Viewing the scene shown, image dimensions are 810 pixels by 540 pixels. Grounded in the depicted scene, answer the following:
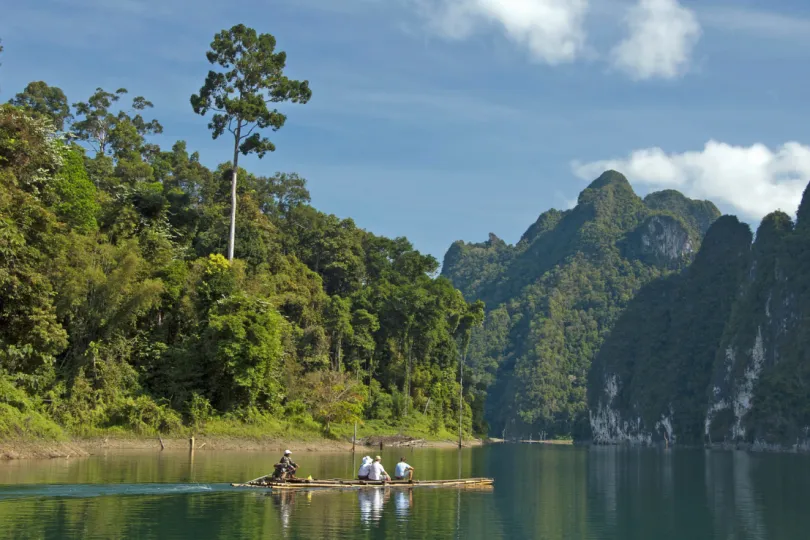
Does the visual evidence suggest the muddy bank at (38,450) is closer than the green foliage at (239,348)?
Yes

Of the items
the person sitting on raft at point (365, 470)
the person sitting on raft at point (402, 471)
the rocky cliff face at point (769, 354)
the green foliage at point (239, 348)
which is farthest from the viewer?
the rocky cliff face at point (769, 354)

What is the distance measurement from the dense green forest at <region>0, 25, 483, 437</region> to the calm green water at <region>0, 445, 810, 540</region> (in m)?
6.30

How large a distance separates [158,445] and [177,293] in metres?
8.30

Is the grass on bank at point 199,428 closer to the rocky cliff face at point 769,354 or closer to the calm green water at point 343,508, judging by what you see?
the calm green water at point 343,508

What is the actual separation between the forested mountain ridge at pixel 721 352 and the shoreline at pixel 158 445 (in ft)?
276

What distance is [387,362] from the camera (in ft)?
252

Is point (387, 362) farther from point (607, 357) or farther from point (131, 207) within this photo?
point (607, 357)

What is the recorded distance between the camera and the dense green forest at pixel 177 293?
3866 centimetres

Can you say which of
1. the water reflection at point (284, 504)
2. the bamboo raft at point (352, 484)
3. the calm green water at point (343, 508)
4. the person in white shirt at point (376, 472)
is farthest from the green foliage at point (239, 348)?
the water reflection at point (284, 504)

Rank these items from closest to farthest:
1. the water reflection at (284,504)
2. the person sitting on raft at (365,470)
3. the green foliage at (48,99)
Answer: the water reflection at (284,504)
the person sitting on raft at (365,470)
the green foliage at (48,99)

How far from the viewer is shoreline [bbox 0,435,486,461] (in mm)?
36062

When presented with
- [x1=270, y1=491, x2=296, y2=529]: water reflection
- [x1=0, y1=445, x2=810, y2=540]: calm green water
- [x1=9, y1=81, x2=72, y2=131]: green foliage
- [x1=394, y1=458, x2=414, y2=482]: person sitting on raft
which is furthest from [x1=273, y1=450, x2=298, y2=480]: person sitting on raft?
[x1=9, y1=81, x2=72, y2=131]: green foliage

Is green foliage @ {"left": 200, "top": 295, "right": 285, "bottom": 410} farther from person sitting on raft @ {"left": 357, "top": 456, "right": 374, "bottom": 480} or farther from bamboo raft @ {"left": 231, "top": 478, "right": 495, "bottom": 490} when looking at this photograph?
bamboo raft @ {"left": 231, "top": 478, "right": 495, "bottom": 490}

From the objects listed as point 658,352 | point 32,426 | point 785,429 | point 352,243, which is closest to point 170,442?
point 32,426
